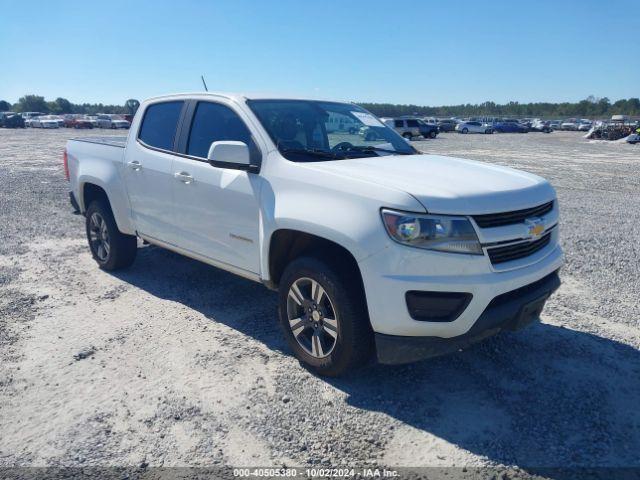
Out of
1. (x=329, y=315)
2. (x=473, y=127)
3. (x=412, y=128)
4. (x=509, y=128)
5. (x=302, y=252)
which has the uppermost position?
(x=302, y=252)

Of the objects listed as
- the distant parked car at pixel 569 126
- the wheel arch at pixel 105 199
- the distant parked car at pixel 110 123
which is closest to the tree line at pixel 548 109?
the distant parked car at pixel 569 126

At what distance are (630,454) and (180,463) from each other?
8.13ft

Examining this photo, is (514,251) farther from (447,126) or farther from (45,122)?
(45,122)

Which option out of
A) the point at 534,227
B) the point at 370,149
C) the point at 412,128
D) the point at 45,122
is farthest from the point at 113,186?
the point at 45,122

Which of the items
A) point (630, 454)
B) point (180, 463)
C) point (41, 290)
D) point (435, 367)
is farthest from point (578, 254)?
point (41, 290)

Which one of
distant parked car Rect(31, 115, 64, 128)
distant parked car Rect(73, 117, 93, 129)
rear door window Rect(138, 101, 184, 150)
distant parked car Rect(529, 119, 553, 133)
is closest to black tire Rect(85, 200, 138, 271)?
rear door window Rect(138, 101, 184, 150)

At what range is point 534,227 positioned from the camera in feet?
10.9

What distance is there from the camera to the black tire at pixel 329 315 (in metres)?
3.32

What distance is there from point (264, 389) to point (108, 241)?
3.21m

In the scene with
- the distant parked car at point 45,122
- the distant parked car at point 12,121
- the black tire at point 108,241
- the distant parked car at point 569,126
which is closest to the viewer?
the black tire at point 108,241

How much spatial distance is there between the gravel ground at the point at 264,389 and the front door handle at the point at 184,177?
4.03 ft

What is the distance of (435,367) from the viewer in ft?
12.6

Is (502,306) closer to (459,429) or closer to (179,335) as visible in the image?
(459,429)

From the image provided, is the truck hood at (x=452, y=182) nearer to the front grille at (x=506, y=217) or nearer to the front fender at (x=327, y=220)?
the front grille at (x=506, y=217)
